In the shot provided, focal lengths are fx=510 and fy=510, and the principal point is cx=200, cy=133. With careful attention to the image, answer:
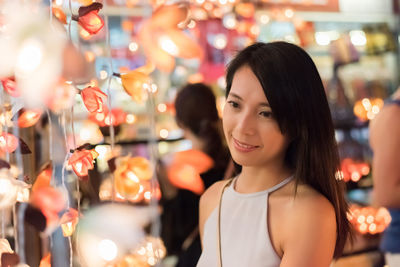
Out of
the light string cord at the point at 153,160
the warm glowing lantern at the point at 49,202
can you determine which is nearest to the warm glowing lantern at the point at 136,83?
the light string cord at the point at 153,160

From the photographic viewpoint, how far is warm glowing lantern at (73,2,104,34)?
859mm

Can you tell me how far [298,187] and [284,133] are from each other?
0.12 meters

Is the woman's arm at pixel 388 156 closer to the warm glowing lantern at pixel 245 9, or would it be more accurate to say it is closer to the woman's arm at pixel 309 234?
the woman's arm at pixel 309 234

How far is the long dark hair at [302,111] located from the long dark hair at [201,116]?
104 centimetres

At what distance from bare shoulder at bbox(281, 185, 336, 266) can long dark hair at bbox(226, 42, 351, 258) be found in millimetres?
54

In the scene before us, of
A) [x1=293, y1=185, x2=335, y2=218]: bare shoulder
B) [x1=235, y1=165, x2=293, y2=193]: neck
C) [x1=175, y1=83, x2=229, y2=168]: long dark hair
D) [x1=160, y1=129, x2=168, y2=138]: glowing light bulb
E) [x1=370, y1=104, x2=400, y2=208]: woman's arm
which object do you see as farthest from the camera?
[x1=160, y1=129, x2=168, y2=138]: glowing light bulb

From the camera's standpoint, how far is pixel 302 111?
1034mm

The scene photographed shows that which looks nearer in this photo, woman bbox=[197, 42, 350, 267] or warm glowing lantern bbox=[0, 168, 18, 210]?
warm glowing lantern bbox=[0, 168, 18, 210]

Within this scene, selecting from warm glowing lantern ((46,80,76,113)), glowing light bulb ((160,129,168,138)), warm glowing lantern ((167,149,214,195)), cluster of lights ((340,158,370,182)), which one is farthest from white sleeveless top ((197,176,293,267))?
cluster of lights ((340,158,370,182))

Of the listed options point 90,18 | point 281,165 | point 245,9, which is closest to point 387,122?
point 281,165

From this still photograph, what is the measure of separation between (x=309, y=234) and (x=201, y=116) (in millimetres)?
1243

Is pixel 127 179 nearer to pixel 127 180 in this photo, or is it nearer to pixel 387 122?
pixel 127 180

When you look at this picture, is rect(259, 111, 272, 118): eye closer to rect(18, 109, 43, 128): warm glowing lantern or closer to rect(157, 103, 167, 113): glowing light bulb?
rect(18, 109, 43, 128): warm glowing lantern

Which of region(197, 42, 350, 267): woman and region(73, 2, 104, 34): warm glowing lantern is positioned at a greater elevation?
region(73, 2, 104, 34): warm glowing lantern
